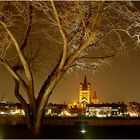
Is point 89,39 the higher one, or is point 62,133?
point 89,39

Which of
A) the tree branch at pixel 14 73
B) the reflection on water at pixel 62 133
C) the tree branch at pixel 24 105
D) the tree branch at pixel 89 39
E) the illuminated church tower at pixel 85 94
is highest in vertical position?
the illuminated church tower at pixel 85 94

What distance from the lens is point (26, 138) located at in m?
11.8

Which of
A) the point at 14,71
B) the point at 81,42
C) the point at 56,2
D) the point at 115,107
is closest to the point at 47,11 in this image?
the point at 56,2

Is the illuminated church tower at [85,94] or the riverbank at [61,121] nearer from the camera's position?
the riverbank at [61,121]

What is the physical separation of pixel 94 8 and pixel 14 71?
125 inches

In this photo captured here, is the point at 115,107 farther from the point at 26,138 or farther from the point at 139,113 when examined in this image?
the point at 26,138

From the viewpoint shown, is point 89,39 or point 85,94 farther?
point 85,94

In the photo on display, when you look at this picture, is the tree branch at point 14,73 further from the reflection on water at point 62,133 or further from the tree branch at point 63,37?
the reflection on water at point 62,133

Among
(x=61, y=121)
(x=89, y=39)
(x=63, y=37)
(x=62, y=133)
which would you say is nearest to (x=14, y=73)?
(x=63, y=37)

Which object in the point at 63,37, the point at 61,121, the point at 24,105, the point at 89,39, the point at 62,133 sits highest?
the point at 63,37

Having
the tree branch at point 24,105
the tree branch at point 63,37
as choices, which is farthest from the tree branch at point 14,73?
the tree branch at point 63,37

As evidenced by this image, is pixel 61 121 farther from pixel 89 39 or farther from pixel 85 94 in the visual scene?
pixel 85 94

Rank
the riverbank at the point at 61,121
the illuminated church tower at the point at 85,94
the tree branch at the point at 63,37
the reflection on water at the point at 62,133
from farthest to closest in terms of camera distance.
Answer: the illuminated church tower at the point at 85,94
the riverbank at the point at 61,121
the reflection on water at the point at 62,133
the tree branch at the point at 63,37

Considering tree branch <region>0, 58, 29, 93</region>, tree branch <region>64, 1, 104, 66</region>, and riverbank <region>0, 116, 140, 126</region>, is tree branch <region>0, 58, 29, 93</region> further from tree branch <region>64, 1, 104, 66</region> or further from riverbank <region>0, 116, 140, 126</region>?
riverbank <region>0, 116, 140, 126</region>
